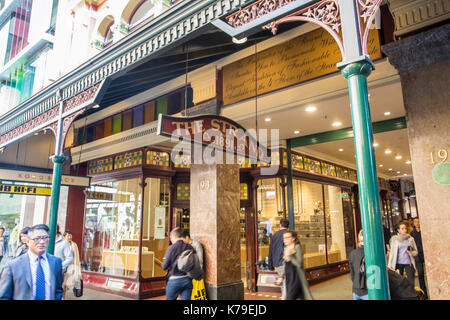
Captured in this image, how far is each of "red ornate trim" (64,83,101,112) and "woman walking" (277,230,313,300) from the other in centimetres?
431

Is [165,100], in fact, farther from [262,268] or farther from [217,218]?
[262,268]

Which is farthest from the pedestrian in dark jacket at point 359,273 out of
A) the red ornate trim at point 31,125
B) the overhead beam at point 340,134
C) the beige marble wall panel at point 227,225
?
the red ornate trim at point 31,125

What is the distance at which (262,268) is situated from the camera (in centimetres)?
834

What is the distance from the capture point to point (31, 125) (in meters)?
7.18

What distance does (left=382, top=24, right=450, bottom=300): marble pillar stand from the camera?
3.66 metres

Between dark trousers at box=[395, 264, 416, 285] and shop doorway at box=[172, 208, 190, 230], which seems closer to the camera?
dark trousers at box=[395, 264, 416, 285]

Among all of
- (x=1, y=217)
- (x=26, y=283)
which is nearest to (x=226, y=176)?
(x=26, y=283)

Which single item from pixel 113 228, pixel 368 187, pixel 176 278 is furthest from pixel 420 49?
pixel 113 228

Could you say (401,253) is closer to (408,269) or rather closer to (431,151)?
(408,269)

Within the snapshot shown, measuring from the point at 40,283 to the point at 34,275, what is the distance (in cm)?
8

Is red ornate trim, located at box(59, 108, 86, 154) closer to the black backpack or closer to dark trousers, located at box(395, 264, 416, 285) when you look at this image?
the black backpack

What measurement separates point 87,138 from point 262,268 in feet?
22.5

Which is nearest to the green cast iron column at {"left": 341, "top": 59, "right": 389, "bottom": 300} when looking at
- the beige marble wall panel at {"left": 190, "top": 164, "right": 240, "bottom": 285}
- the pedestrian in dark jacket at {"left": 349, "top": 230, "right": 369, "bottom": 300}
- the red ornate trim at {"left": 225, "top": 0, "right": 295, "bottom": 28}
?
the red ornate trim at {"left": 225, "top": 0, "right": 295, "bottom": 28}
